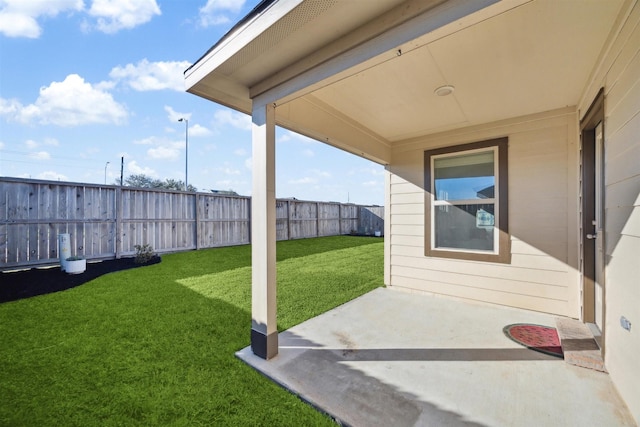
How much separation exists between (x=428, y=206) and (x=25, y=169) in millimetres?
46811

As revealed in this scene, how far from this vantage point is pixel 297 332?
2.66 meters

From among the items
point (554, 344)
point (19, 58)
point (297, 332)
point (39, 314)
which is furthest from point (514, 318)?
point (19, 58)

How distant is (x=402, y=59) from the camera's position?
2.03 m

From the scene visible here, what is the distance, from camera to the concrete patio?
1543mm

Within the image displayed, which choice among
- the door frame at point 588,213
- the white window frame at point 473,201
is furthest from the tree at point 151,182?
the door frame at point 588,213

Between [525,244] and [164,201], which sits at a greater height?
[164,201]

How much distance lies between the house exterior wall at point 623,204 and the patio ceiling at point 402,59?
24cm

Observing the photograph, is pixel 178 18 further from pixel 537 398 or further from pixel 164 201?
pixel 537 398

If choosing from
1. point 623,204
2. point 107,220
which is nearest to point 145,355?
point 623,204

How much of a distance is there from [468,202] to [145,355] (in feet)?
13.1

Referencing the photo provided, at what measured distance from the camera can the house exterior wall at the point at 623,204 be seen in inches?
55.9

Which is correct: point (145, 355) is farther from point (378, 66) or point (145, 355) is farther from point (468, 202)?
point (468, 202)

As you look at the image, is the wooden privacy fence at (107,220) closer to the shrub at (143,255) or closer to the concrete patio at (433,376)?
the shrub at (143,255)

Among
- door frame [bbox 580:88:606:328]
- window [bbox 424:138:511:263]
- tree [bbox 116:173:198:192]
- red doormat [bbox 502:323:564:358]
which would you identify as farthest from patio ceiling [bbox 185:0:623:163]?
tree [bbox 116:173:198:192]
